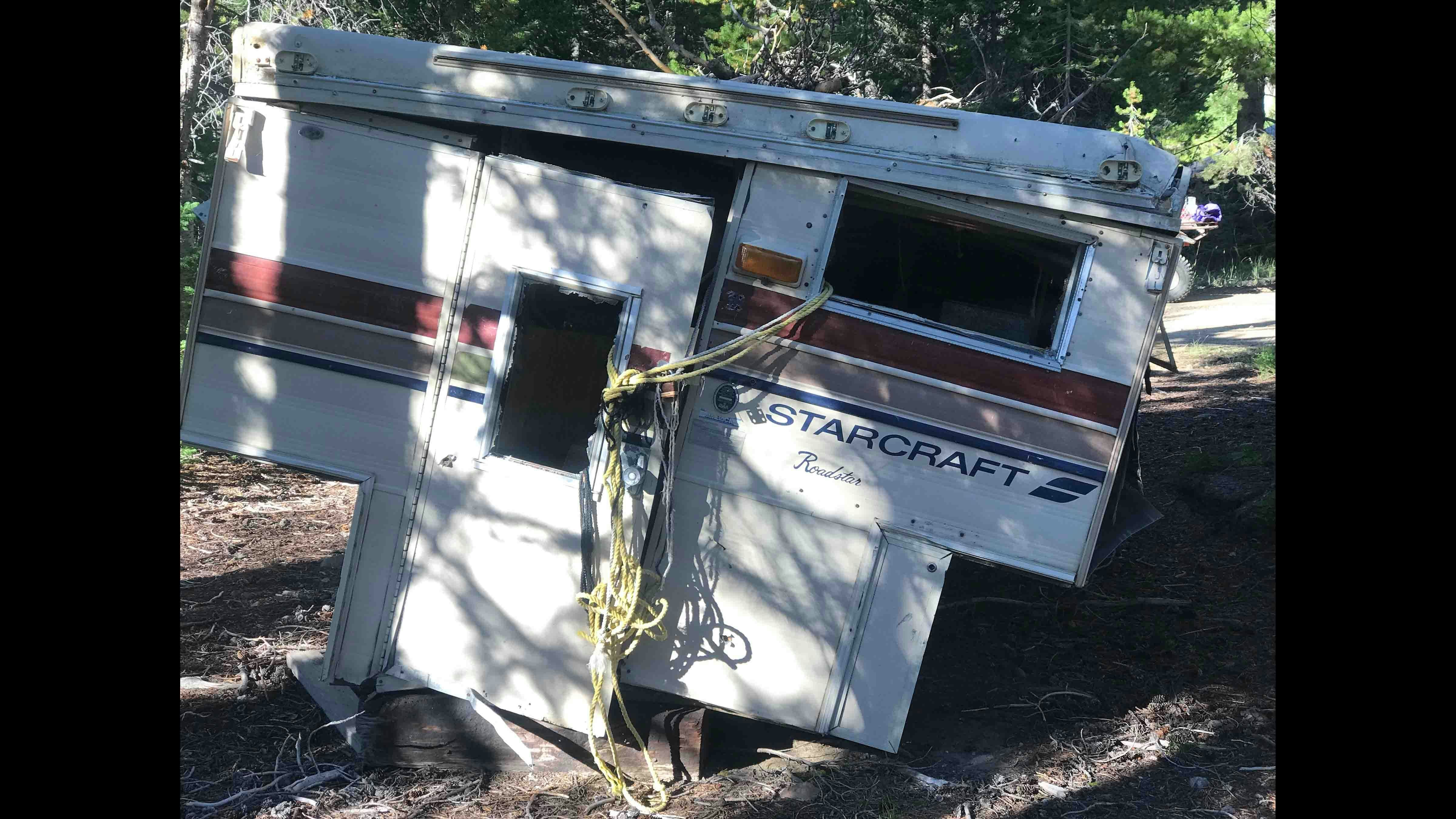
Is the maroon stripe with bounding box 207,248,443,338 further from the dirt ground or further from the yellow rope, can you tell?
the dirt ground

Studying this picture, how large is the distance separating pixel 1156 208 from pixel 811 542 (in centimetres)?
200

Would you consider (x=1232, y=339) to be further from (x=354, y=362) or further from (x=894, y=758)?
(x=354, y=362)

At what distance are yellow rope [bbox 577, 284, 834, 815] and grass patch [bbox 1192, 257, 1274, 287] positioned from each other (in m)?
13.5

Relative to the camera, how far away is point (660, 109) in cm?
440

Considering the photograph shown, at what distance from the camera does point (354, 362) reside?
14.5ft

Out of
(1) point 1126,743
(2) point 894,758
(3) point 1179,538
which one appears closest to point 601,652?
(2) point 894,758

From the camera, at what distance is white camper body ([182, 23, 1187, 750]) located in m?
4.33

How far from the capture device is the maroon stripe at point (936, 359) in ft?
14.2

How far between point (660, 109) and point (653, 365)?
110cm

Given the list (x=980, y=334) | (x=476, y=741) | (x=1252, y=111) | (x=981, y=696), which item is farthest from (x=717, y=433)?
(x=1252, y=111)

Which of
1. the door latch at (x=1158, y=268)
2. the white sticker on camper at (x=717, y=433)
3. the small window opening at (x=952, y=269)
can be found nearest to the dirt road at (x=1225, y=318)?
the small window opening at (x=952, y=269)

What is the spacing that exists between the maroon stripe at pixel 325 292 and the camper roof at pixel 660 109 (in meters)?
0.73

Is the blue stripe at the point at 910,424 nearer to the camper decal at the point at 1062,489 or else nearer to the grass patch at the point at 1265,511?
the camper decal at the point at 1062,489
